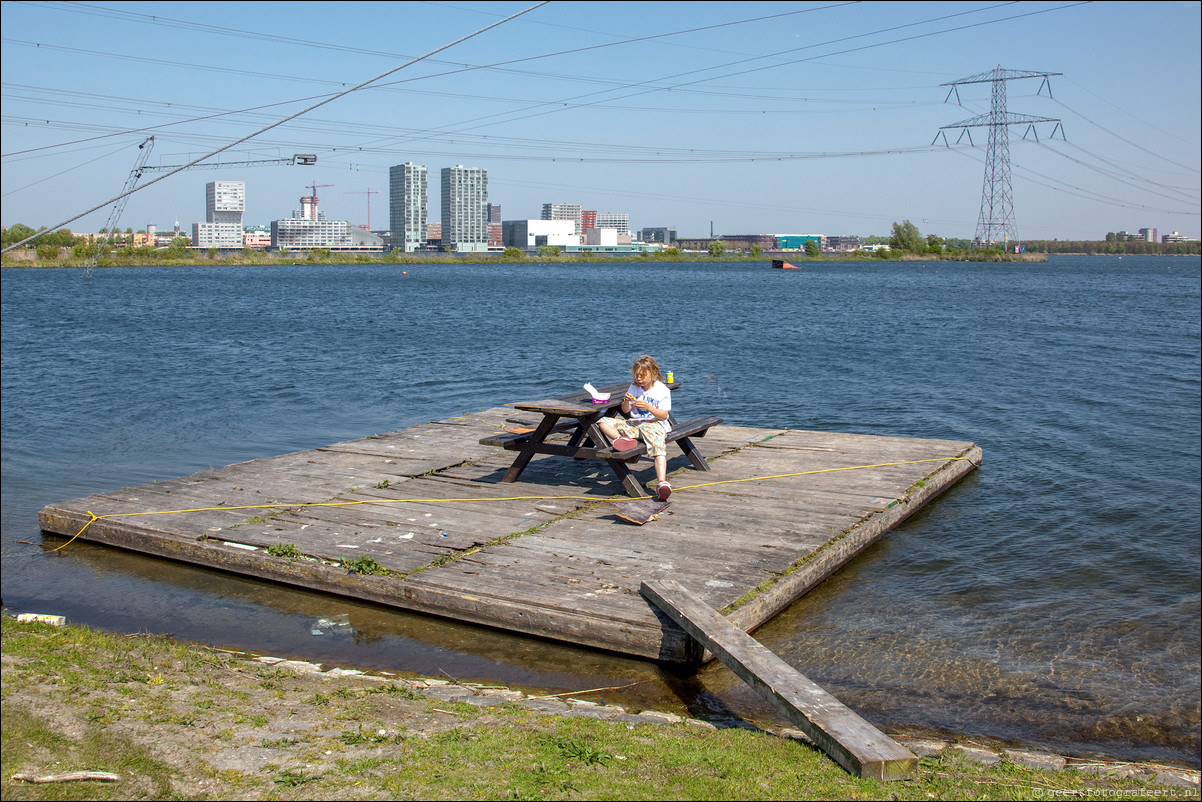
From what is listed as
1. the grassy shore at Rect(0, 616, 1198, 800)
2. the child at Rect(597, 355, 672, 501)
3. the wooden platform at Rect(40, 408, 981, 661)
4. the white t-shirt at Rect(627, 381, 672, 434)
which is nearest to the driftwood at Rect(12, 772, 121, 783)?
the grassy shore at Rect(0, 616, 1198, 800)

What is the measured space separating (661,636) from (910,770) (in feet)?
8.53

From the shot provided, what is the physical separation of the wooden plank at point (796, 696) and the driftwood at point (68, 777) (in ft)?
11.8

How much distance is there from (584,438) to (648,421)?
904 mm

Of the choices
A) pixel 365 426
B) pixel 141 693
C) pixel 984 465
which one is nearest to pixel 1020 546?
pixel 984 465

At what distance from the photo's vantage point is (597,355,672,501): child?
1038 cm

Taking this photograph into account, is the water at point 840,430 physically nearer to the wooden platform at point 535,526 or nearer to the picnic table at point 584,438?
the wooden platform at point 535,526

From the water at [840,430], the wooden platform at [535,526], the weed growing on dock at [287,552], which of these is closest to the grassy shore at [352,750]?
the water at [840,430]

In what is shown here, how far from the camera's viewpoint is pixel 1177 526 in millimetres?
11617

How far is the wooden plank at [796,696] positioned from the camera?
4.96 meters

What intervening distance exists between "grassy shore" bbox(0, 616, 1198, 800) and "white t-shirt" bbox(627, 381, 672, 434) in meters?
4.67

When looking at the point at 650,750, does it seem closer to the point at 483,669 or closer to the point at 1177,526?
the point at 483,669

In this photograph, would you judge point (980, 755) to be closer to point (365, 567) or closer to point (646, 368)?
point (365, 567)

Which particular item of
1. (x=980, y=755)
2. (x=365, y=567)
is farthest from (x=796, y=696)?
(x=365, y=567)

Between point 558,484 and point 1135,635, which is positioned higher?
point 558,484
